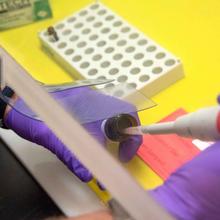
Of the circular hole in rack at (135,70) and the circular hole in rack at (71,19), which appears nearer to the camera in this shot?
the circular hole in rack at (135,70)

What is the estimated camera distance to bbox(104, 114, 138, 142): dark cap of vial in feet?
1.97

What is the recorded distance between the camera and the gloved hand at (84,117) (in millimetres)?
511

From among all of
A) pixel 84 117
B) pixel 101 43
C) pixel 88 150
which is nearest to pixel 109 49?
pixel 101 43

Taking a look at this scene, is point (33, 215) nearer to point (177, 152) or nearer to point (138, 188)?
point (177, 152)

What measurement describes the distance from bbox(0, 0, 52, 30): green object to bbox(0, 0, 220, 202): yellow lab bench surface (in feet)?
0.04

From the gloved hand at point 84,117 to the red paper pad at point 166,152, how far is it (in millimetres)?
28

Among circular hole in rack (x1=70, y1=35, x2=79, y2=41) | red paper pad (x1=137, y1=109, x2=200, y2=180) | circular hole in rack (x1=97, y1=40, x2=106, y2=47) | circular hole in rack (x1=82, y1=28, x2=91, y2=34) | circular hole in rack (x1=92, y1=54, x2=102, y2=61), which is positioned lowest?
red paper pad (x1=137, y1=109, x2=200, y2=180)

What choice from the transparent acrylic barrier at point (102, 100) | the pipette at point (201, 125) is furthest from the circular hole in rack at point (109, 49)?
the pipette at point (201, 125)

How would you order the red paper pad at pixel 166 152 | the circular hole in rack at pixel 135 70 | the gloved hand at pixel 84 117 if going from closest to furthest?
the gloved hand at pixel 84 117
the red paper pad at pixel 166 152
the circular hole in rack at pixel 135 70

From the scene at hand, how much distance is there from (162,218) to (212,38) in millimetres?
551

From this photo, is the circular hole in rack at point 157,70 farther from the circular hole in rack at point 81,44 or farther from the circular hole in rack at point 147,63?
the circular hole in rack at point 81,44

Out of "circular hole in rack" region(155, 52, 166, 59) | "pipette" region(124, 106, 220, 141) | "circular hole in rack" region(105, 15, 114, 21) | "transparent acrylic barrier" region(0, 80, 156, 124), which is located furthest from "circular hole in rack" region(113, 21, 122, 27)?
"pipette" region(124, 106, 220, 141)

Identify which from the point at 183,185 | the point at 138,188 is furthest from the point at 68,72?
the point at 138,188

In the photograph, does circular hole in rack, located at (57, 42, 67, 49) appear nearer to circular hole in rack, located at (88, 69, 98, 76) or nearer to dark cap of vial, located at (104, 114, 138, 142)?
circular hole in rack, located at (88, 69, 98, 76)
